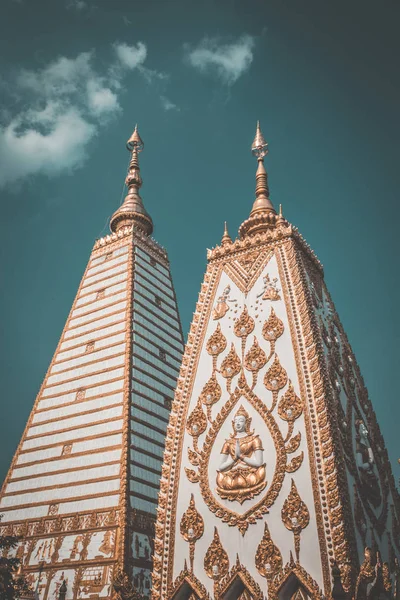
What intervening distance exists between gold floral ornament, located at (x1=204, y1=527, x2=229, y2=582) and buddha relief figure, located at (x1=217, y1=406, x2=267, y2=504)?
3.03 feet

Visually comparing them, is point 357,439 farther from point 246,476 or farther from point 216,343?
point 216,343

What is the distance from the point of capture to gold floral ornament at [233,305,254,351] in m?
13.8

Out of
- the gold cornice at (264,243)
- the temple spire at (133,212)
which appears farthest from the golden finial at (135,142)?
the gold cornice at (264,243)

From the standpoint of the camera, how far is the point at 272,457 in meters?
11.6

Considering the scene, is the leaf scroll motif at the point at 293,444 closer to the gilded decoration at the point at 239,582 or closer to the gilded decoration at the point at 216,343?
the gilded decoration at the point at 239,582

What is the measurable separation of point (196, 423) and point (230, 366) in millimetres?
1560

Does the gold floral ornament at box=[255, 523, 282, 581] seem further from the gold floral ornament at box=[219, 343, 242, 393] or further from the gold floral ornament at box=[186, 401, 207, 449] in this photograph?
the gold floral ornament at box=[219, 343, 242, 393]

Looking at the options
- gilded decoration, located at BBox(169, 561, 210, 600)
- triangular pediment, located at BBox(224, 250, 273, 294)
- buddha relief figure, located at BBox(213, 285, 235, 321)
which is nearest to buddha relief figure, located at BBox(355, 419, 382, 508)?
gilded decoration, located at BBox(169, 561, 210, 600)

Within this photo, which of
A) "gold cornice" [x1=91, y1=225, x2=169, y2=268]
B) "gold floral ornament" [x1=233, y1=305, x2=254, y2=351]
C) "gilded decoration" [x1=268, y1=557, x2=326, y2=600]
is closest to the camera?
"gilded decoration" [x1=268, y1=557, x2=326, y2=600]

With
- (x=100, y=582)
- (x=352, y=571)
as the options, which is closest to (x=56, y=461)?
(x=100, y=582)

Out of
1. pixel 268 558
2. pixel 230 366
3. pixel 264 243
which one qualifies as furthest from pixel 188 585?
pixel 264 243

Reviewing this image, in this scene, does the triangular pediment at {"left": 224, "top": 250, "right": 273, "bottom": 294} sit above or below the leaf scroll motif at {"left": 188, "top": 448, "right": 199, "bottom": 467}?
above

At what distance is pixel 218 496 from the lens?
1177cm

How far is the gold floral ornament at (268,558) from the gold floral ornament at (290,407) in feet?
6.75
